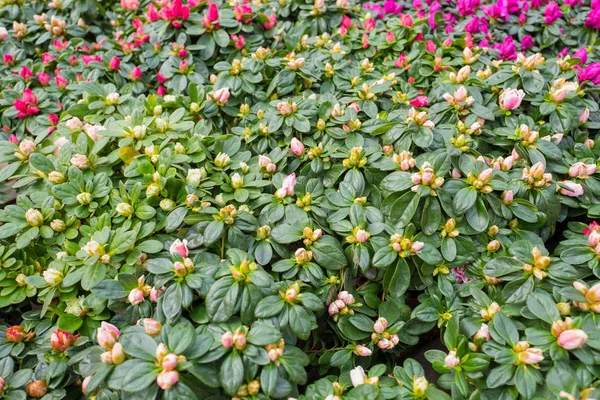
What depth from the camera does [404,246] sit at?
1.67 metres

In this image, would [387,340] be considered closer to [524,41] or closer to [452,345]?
[452,345]

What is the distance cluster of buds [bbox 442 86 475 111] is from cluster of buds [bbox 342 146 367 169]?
55 centimetres

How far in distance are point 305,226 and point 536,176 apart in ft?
3.30

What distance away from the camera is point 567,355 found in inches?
51.2

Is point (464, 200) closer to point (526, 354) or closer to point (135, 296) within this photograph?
point (526, 354)

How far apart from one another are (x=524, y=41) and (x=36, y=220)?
291cm

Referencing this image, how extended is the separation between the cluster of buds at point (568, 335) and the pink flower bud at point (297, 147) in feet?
3.97

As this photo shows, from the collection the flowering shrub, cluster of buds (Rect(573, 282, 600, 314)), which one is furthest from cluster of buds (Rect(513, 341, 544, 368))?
cluster of buds (Rect(573, 282, 600, 314))

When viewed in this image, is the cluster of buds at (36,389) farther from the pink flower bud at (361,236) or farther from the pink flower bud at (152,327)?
the pink flower bud at (361,236)

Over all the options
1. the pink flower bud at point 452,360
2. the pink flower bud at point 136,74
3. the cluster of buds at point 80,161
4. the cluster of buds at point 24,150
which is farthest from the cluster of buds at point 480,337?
the pink flower bud at point 136,74

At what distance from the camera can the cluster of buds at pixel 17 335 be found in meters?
1.67

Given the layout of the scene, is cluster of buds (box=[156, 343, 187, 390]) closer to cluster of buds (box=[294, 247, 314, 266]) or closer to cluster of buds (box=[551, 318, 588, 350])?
cluster of buds (box=[294, 247, 314, 266])

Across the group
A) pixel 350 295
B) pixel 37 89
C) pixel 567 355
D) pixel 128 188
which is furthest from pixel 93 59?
pixel 567 355

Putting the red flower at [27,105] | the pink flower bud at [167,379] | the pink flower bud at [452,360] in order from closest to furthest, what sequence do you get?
the pink flower bud at [167,379] < the pink flower bud at [452,360] < the red flower at [27,105]
